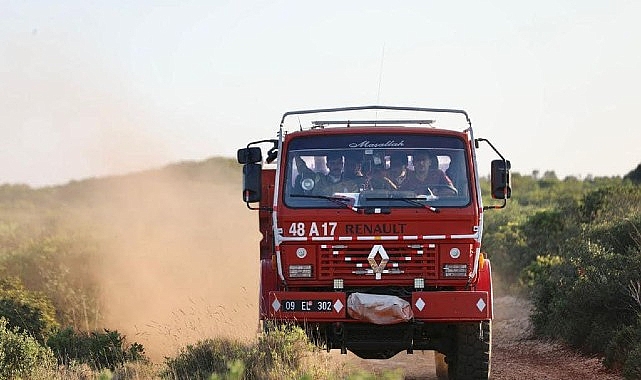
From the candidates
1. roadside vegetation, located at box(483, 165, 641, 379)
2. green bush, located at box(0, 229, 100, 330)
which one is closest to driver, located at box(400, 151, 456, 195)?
roadside vegetation, located at box(483, 165, 641, 379)

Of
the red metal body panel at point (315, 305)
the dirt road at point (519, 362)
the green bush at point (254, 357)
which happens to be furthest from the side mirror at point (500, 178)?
the green bush at point (254, 357)

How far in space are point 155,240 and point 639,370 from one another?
81.6 feet

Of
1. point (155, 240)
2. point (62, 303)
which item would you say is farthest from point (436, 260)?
point (155, 240)

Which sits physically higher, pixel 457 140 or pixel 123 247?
pixel 457 140

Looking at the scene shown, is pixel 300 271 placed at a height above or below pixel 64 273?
above

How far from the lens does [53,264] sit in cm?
3094

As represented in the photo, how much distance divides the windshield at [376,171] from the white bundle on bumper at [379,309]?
38.9 inches

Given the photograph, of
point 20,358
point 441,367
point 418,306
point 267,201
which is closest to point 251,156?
point 267,201

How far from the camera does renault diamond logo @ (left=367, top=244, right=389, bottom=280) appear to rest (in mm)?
12234

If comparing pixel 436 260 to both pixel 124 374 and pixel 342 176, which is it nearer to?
pixel 342 176

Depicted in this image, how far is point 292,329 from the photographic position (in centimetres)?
1198

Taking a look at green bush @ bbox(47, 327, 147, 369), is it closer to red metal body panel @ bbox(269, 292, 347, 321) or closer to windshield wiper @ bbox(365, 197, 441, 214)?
red metal body panel @ bbox(269, 292, 347, 321)

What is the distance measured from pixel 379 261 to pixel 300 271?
85 centimetres

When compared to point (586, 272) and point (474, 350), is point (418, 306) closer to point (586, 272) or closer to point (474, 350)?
point (474, 350)
